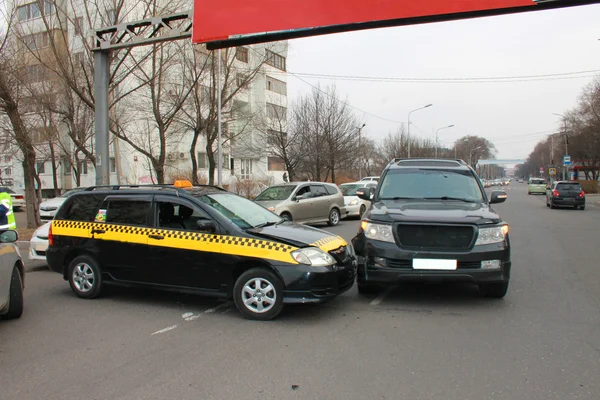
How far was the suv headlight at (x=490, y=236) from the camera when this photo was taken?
563 centimetres

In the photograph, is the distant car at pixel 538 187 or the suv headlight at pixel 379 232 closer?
the suv headlight at pixel 379 232

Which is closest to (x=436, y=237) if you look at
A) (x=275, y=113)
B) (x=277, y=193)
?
(x=277, y=193)

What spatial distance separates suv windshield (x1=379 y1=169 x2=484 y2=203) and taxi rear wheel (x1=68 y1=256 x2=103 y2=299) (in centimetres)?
434

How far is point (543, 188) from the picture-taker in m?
47.2

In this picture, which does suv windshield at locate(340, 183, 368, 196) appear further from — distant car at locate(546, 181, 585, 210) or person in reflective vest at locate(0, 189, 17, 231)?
person in reflective vest at locate(0, 189, 17, 231)

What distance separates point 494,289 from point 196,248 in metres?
3.94

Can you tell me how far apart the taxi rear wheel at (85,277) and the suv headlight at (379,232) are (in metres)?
3.80

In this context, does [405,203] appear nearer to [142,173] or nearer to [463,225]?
[463,225]

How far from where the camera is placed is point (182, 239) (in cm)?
583

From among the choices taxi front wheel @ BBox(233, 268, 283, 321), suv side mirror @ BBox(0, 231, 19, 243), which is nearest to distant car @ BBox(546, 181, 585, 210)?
taxi front wheel @ BBox(233, 268, 283, 321)

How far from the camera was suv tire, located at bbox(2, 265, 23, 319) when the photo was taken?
534 cm

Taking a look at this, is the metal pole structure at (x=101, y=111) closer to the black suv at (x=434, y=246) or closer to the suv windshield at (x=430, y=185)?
the suv windshield at (x=430, y=185)

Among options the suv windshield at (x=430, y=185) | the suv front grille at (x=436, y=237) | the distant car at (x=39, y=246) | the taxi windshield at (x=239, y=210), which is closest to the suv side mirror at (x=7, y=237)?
the taxi windshield at (x=239, y=210)

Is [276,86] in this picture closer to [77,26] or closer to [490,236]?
[77,26]
